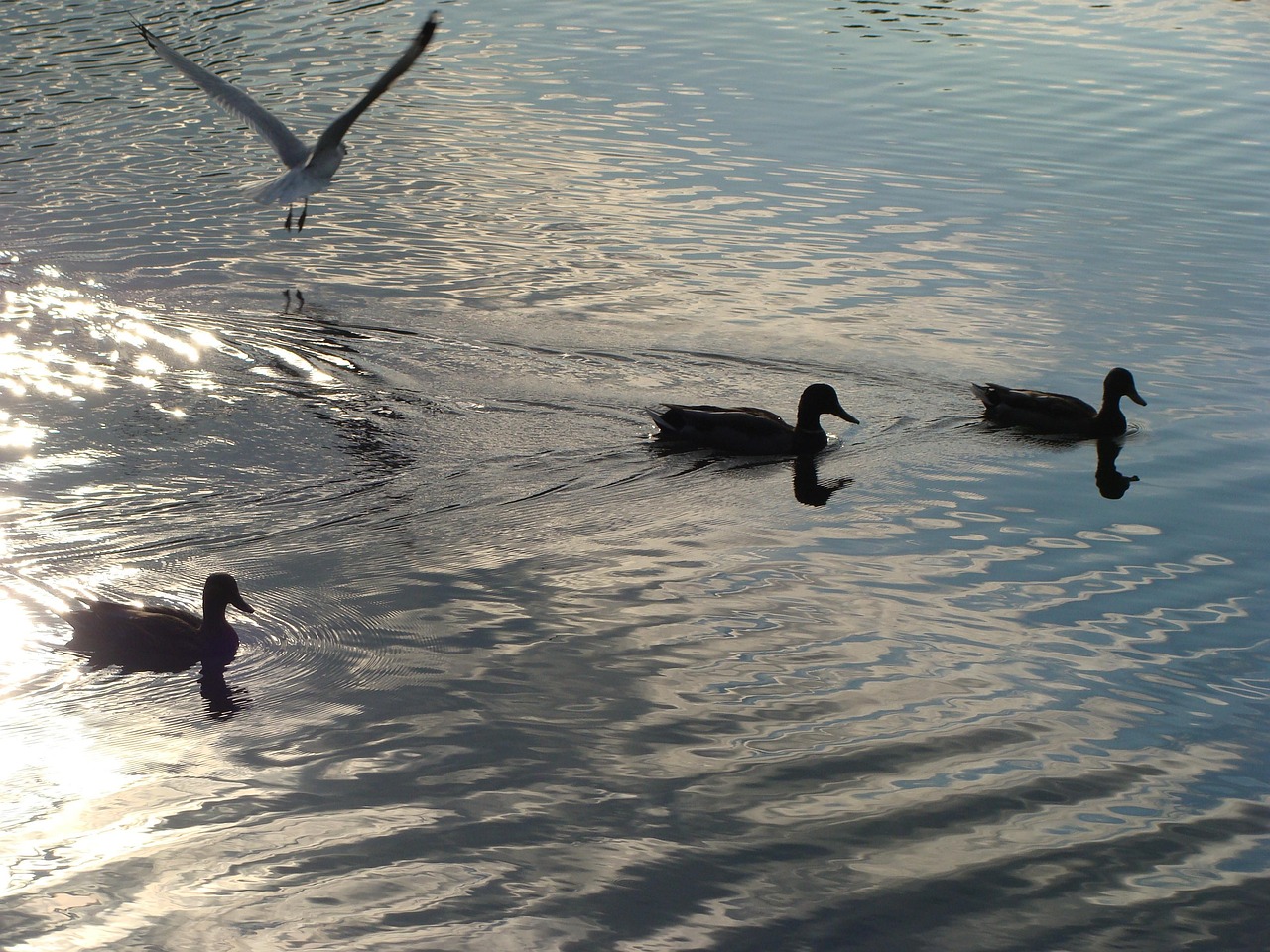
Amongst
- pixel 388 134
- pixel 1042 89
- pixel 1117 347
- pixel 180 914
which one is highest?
pixel 1042 89

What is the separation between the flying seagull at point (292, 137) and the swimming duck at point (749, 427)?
349cm

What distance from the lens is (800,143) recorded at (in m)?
21.6

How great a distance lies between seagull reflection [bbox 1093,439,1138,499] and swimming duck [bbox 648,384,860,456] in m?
2.16

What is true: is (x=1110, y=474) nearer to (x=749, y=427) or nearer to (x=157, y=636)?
(x=749, y=427)

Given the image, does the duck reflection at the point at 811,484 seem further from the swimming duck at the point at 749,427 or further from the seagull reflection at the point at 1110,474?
the seagull reflection at the point at 1110,474

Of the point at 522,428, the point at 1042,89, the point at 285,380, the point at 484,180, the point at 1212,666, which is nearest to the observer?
the point at 1212,666

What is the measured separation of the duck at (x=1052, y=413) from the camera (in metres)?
12.8

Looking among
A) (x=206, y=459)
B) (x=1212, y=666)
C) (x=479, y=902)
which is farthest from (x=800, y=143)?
(x=479, y=902)

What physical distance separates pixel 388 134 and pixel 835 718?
1562cm

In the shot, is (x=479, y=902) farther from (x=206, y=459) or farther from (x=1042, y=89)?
(x=1042, y=89)

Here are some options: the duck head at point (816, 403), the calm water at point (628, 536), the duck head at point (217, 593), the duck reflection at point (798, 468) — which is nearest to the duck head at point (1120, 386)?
the calm water at point (628, 536)

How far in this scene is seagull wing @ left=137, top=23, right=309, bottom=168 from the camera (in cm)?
1538

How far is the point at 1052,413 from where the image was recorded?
42.1 ft

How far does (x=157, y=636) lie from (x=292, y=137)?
27.7 ft
